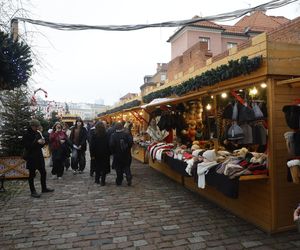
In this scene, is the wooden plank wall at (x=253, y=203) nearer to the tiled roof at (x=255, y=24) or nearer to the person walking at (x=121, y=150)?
the person walking at (x=121, y=150)

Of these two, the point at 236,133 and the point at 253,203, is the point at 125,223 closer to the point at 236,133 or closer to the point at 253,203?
the point at 253,203

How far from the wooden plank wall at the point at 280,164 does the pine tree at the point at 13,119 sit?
7.41 m

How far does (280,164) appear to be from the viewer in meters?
4.45

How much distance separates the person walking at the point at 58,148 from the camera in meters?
8.72

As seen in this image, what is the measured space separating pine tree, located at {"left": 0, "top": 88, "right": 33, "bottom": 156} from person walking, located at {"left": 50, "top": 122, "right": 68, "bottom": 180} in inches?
42.9

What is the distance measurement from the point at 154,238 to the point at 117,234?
1.91 ft

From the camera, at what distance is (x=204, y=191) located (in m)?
6.46

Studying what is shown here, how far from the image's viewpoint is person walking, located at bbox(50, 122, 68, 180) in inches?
343

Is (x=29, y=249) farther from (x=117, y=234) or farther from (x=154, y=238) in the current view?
(x=154, y=238)

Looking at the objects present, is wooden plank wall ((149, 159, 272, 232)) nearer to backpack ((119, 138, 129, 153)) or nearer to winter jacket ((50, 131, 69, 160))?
backpack ((119, 138, 129, 153))

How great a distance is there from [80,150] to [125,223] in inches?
200

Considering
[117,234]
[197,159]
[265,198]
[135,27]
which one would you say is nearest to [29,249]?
[117,234]

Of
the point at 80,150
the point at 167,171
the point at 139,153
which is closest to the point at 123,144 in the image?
the point at 167,171

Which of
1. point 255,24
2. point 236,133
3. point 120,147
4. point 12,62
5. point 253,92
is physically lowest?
point 120,147
